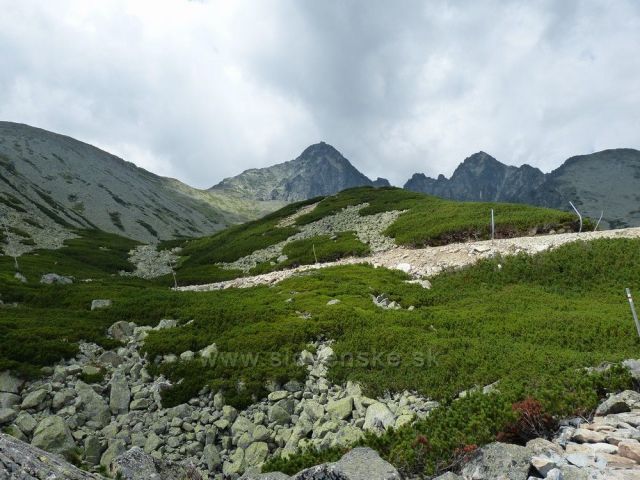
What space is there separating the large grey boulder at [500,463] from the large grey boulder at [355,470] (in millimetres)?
1521

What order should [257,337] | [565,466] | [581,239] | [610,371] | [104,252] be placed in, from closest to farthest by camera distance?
[565,466] < [610,371] < [257,337] < [581,239] < [104,252]

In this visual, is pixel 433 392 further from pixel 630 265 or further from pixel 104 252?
pixel 104 252

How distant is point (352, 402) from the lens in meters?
14.0

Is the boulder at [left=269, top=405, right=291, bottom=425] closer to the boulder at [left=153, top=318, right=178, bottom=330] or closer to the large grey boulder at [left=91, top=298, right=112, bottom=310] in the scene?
the boulder at [left=153, top=318, right=178, bottom=330]

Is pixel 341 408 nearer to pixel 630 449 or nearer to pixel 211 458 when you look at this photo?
pixel 211 458

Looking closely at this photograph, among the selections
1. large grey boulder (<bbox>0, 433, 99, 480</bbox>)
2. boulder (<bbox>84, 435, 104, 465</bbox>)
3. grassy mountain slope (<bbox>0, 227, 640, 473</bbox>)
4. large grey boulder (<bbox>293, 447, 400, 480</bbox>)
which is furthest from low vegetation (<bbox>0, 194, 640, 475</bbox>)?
large grey boulder (<bbox>0, 433, 99, 480</bbox>)

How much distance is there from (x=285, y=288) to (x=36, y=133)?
203240mm

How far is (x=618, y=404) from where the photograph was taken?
9.43 meters

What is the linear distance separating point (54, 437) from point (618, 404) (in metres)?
15.7

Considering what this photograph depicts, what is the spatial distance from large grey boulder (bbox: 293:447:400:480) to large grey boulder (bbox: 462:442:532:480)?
1521mm

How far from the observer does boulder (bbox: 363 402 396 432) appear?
12.2 m

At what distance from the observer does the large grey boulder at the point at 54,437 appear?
41.3ft

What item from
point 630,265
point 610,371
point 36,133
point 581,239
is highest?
point 36,133

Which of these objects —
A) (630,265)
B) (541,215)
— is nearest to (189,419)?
(630,265)
